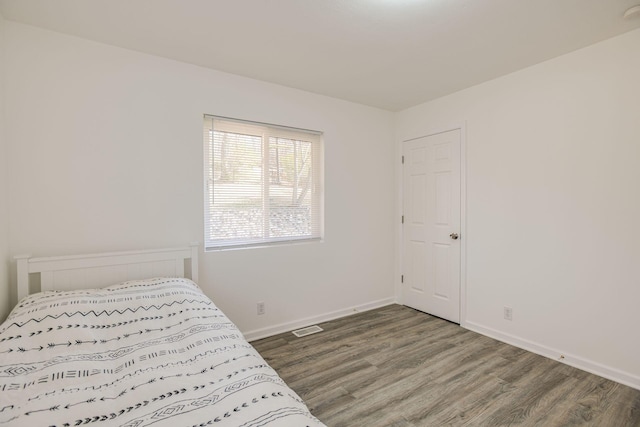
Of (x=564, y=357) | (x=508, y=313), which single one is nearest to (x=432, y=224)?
(x=508, y=313)

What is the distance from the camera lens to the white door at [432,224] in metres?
3.21

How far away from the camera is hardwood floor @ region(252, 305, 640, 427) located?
181 cm

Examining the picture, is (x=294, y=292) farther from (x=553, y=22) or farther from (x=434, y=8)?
(x=553, y=22)

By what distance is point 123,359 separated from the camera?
1.35 m

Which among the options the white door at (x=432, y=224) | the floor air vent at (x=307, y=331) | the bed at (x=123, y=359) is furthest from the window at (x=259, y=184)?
the white door at (x=432, y=224)

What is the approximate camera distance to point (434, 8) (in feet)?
5.96

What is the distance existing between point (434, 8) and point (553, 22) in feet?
2.74

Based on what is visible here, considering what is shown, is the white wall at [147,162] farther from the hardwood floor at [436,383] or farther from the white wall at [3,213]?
the hardwood floor at [436,383]

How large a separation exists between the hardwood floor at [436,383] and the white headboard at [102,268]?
105cm

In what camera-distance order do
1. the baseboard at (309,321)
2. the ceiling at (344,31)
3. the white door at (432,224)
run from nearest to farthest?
the ceiling at (344,31) → the baseboard at (309,321) → the white door at (432,224)

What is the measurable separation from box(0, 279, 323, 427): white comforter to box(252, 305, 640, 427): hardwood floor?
0.90m

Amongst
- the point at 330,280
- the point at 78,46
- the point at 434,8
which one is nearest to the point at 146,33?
the point at 78,46

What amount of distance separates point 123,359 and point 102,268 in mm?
1085

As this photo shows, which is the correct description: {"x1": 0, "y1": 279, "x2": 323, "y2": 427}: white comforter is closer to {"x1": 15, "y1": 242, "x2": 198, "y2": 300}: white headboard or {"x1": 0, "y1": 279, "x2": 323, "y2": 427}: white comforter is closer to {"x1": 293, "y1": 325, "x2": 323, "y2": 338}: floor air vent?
{"x1": 15, "y1": 242, "x2": 198, "y2": 300}: white headboard
